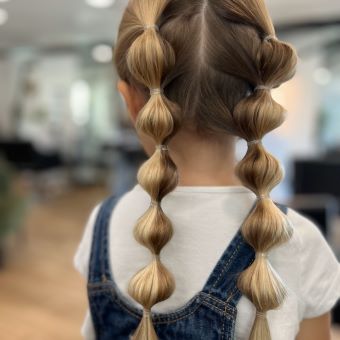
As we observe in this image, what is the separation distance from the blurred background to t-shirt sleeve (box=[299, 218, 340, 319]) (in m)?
0.14

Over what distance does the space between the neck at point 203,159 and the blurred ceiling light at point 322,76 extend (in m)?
3.95

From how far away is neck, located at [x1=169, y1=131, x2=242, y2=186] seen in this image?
0.49 meters

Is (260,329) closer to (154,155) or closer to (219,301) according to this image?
(219,301)

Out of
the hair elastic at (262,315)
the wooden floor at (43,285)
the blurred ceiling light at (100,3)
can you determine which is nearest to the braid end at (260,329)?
the hair elastic at (262,315)

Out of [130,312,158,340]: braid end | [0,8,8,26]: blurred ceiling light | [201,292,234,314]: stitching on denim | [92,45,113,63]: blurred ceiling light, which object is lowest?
[130,312,158,340]: braid end

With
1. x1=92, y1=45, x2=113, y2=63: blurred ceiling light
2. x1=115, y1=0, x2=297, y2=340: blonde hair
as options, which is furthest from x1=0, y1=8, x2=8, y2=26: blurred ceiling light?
x1=115, y1=0, x2=297, y2=340: blonde hair

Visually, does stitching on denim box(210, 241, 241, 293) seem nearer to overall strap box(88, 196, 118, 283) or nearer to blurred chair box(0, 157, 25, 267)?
overall strap box(88, 196, 118, 283)

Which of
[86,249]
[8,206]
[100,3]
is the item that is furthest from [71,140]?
[86,249]

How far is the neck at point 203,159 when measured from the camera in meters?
0.49

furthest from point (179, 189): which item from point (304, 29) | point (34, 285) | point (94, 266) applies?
point (304, 29)

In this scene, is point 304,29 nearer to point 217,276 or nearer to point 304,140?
point 304,140

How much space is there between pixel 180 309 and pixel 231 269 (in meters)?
0.08

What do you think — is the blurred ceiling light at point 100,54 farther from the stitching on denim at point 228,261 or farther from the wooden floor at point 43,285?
the stitching on denim at point 228,261

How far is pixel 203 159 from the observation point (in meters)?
0.50
